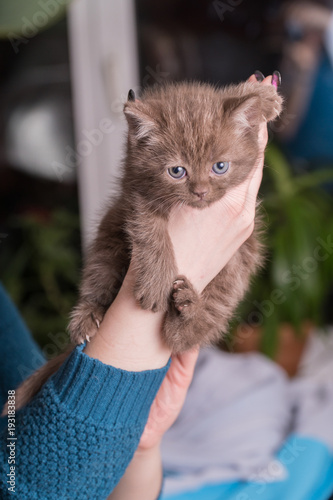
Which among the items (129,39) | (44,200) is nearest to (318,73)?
(129,39)

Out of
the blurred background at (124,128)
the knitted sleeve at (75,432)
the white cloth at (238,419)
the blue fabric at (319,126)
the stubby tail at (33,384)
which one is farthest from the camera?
the blue fabric at (319,126)

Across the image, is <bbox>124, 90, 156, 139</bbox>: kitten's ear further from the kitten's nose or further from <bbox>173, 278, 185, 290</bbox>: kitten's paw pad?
<bbox>173, 278, 185, 290</bbox>: kitten's paw pad

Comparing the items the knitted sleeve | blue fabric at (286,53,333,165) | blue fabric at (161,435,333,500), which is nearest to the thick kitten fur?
the knitted sleeve

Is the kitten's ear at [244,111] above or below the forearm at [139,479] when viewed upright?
above

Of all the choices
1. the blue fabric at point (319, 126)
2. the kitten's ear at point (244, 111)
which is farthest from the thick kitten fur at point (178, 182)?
the blue fabric at point (319, 126)

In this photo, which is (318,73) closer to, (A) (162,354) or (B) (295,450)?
(B) (295,450)

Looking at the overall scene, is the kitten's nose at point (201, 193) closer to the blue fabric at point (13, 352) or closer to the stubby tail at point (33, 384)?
the stubby tail at point (33, 384)

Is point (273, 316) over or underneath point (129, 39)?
underneath
